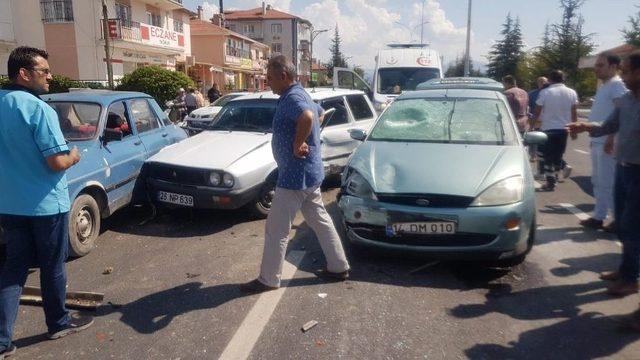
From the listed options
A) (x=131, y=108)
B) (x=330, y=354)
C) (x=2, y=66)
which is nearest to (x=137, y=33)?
(x=2, y=66)

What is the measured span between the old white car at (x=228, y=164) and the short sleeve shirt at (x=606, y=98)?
116 inches

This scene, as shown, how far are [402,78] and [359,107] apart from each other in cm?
782

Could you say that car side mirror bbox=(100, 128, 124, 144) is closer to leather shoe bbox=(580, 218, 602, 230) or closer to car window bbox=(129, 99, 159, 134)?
car window bbox=(129, 99, 159, 134)

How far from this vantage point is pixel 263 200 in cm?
630

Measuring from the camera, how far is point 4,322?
319 centimetres

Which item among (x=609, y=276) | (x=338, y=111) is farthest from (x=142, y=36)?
(x=609, y=276)

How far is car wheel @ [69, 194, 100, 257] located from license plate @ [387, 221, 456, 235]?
312 cm

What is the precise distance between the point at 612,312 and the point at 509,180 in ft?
4.22

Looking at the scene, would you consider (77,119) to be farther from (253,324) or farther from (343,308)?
(343,308)

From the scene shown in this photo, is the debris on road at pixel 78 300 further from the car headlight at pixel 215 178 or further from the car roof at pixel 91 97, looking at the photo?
the car roof at pixel 91 97

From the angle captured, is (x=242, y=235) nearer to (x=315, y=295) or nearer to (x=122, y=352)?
(x=315, y=295)

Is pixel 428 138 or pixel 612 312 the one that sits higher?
pixel 428 138

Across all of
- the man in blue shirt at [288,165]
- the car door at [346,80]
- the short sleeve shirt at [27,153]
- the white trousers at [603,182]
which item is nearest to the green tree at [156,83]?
the car door at [346,80]

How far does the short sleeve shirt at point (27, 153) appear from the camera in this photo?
3.10 m
